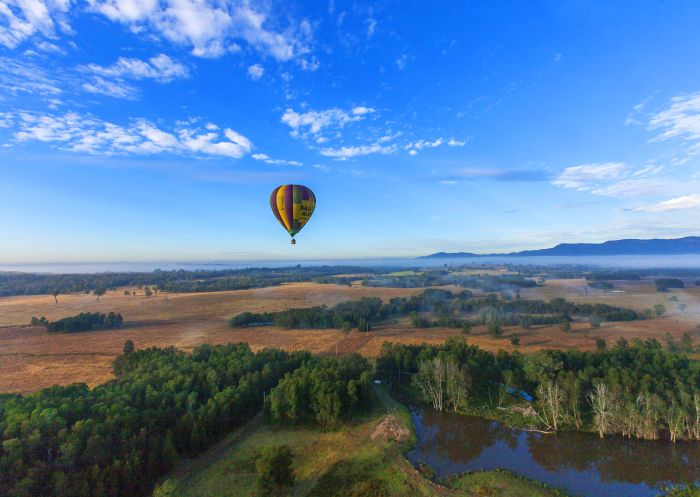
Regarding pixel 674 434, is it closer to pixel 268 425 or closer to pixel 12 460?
pixel 268 425

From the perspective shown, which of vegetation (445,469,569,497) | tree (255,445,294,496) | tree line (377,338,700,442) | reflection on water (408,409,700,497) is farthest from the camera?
tree line (377,338,700,442)

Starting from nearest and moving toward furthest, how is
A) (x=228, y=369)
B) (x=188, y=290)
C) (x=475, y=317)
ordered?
(x=228, y=369)
(x=475, y=317)
(x=188, y=290)

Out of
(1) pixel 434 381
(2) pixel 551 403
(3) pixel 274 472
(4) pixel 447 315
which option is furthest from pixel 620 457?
(4) pixel 447 315

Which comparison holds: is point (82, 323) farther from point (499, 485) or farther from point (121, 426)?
point (499, 485)

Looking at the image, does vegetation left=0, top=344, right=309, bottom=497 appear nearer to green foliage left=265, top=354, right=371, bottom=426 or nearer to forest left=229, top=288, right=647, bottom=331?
green foliage left=265, top=354, right=371, bottom=426

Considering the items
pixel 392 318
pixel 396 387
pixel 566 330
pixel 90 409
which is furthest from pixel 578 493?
pixel 392 318

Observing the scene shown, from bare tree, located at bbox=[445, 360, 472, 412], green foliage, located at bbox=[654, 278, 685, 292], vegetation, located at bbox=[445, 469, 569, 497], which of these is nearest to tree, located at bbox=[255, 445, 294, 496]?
vegetation, located at bbox=[445, 469, 569, 497]

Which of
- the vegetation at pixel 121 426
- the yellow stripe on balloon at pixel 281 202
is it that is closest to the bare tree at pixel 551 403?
the vegetation at pixel 121 426

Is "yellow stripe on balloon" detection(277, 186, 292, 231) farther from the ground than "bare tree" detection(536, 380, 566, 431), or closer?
farther from the ground
